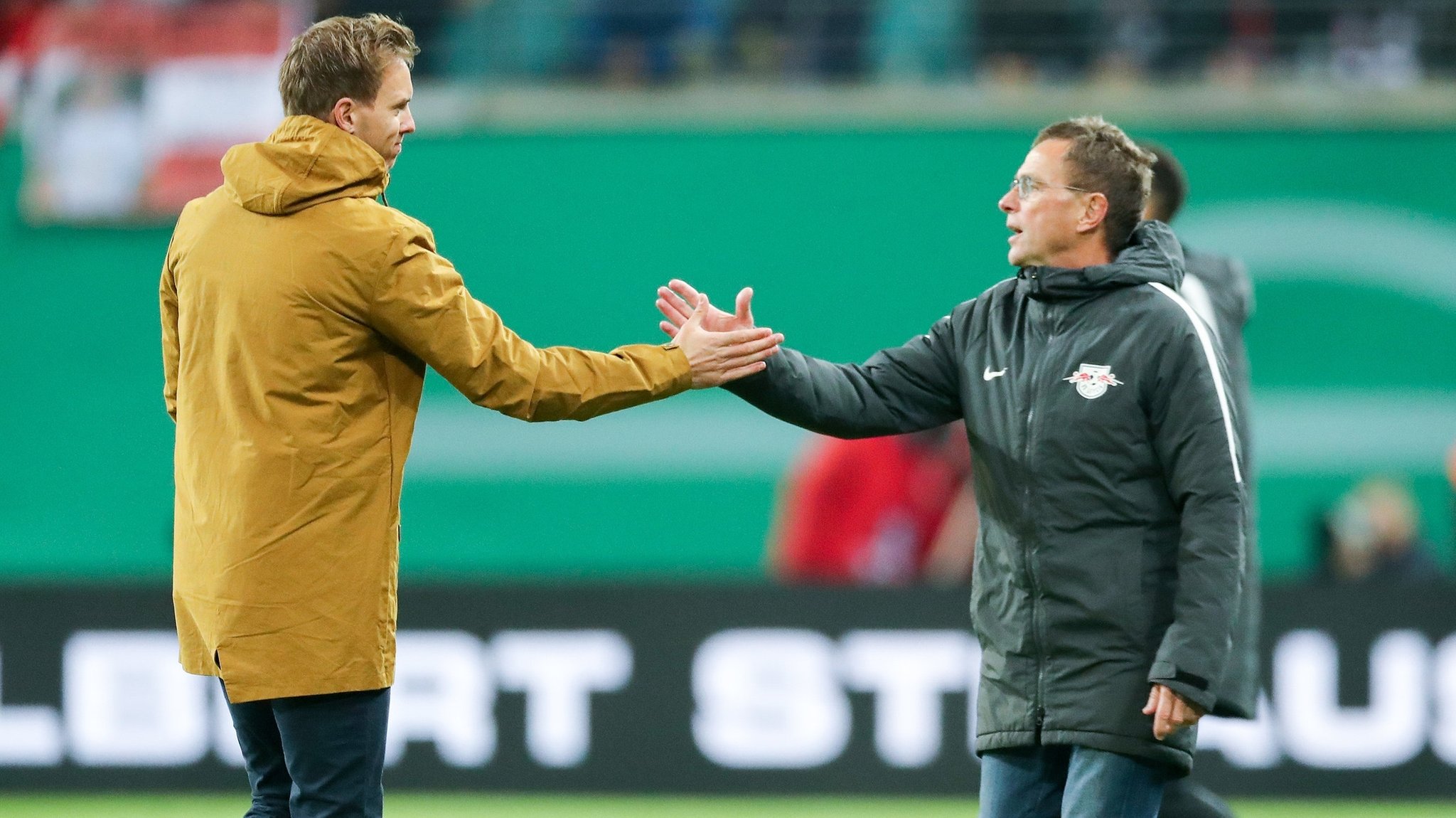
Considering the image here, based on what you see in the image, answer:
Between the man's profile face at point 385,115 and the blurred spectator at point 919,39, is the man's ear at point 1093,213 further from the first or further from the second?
the blurred spectator at point 919,39

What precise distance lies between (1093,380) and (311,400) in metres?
1.43

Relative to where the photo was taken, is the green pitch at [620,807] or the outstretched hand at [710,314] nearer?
the outstretched hand at [710,314]

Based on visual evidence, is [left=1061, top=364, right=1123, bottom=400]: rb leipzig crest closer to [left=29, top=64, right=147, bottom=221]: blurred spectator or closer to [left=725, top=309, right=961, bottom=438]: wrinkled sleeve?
[left=725, top=309, right=961, bottom=438]: wrinkled sleeve

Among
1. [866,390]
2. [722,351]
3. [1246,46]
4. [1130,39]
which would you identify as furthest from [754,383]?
[1246,46]

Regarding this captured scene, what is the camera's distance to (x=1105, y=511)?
3236 mm

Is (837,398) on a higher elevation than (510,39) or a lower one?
lower

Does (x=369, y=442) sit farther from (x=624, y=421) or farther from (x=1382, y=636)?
(x=624, y=421)

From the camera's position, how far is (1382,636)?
6.15m

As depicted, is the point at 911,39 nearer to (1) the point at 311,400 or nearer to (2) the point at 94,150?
(2) the point at 94,150

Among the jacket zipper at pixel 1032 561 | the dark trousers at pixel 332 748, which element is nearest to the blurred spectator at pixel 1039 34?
the jacket zipper at pixel 1032 561

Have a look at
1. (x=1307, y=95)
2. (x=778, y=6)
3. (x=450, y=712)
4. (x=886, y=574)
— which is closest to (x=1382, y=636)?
(x=886, y=574)

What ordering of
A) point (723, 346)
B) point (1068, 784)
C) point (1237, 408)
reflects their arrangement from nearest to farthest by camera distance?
point (1068, 784)
point (723, 346)
point (1237, 408)

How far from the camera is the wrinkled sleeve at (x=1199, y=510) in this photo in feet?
10.2

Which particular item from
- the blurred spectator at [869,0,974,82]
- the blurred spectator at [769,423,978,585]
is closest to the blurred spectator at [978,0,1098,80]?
Result: the blurred spectator at [869,0,974,82]
